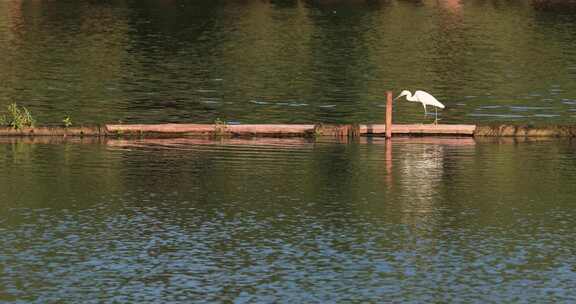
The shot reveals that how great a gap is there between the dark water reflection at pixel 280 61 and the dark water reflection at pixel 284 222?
41.9 feet

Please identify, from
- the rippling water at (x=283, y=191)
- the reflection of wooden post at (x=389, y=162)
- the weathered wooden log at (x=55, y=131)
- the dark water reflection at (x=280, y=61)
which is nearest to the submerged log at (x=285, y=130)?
the weathered wooden log at (x=55, y=131)

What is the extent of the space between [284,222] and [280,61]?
50574 mm

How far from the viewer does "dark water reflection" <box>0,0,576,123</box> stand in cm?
5706

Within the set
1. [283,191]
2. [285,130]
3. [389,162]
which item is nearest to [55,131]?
[285,130]

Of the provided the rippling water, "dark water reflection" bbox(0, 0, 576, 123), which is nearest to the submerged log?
the rippling water

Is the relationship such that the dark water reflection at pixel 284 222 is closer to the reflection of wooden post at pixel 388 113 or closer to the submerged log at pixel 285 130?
the reflection of wooden post at pixel 388 113

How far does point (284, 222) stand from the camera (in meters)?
29.8

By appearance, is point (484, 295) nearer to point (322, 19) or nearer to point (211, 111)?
point (211, 111)

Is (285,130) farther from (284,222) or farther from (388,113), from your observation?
(284,222)

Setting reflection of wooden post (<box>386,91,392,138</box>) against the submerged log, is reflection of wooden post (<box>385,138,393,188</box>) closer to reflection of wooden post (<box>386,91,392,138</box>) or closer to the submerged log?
reflection of wooden post (<box>386,91,392,138</box>)

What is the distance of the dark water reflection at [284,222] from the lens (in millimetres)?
24125

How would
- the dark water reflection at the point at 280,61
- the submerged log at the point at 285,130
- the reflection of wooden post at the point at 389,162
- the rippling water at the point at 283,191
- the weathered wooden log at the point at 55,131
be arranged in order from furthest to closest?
the dark water reflection at the point at 280,61 < the submerged log at the point at 285,130 < the weathered wooden log at the point at 55,131 < the reflection of wooden post at the point at 389,162 < the rippling water at the point at 283,191

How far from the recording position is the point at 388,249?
27172mm

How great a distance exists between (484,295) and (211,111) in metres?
33.2
